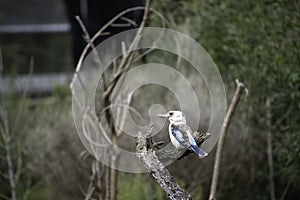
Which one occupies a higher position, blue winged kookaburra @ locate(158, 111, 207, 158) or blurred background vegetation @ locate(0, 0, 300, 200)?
blue winged kookaburra @ locate(158, 111, 207, 158)

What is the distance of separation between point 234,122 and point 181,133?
278 cm

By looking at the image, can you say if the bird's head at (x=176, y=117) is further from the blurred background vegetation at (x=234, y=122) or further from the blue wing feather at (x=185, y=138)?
the blurred background vegetation at (x=234, y=122)

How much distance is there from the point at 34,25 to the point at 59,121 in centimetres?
384

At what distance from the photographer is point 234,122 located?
4.15 m

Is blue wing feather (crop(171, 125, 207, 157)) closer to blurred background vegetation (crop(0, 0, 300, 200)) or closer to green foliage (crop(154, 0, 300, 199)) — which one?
blurred background vegetation (crop(0, 0, 300, 200))

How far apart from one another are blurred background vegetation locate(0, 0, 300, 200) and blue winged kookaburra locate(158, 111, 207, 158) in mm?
1506

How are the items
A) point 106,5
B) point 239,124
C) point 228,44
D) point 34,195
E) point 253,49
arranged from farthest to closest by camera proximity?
point 106,5 < point 34,195 < point 239,124 < point 228,44 < point 253,49

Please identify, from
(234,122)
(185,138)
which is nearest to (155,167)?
(185,138)

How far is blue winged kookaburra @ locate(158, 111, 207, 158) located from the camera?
54.9 inches

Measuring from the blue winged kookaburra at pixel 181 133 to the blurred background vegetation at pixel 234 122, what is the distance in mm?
1506

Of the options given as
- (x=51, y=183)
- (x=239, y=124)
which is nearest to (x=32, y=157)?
(x=51, y=183)

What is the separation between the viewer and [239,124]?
4109 mm

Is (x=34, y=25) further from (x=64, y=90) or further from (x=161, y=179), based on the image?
(x=161, y=179)

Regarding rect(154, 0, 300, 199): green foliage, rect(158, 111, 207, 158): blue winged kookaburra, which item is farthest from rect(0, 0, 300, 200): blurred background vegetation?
rect(158, 111, 207, 158): blue winged kookaburra
